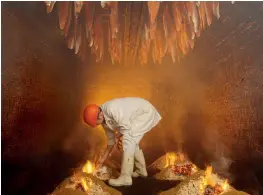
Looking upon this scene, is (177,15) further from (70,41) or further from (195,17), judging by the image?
(70,41)

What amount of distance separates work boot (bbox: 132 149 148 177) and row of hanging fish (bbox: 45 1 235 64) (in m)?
0.70

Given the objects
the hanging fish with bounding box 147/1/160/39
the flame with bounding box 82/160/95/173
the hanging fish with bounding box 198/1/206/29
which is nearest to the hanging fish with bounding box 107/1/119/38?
the hanging fish with bounding box 147/1/160/39

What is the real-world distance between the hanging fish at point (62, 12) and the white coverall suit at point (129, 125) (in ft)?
2.22

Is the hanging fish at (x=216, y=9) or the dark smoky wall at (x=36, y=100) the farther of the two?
the hanging fish at (x=216, y=9)

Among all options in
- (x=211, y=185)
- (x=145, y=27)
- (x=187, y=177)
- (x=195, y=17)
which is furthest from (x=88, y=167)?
(x=195, y=17)

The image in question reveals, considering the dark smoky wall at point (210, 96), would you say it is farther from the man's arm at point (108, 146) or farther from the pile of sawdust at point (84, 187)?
the pile of sawdust at point (84, 187)

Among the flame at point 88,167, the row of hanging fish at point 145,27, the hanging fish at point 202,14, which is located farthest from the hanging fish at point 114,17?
the flame at point 88,167

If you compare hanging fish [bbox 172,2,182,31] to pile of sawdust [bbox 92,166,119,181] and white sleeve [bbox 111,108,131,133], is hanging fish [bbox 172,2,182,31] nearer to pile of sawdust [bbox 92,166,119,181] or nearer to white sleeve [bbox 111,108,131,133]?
white sleeve [bbox 111,108,131,133]

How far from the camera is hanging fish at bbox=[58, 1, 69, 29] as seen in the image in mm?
2576

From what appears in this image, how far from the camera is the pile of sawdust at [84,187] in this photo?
2.46m

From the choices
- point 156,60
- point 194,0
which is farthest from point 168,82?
point 194,0

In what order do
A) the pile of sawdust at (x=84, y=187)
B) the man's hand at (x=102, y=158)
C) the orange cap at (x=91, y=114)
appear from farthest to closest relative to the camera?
the man's hand at (x=102, y=158)
the orange cap at (x=91, y=114)
the pile of sawdust at (x=84, y=187)

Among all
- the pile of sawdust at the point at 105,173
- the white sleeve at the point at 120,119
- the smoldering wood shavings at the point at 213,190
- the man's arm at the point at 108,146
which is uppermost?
the white sleeve at the point at 120,119

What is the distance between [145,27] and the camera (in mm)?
2684
